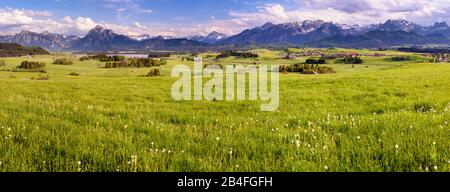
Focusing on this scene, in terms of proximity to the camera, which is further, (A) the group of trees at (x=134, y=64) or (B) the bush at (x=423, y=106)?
(A) the group of trees at (x=134, y=64)

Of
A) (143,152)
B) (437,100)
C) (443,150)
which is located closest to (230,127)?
(143,152)

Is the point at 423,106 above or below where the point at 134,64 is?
above

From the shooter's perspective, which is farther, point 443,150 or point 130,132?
point 130,132

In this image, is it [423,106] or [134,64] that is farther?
[134,64]

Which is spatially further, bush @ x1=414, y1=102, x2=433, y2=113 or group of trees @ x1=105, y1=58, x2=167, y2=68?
group of trees @ x1=105, y1=58, x2=167, y2=68

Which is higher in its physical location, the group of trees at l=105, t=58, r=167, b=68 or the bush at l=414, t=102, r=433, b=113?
the bush at l=414, t=102, r=433, b=113

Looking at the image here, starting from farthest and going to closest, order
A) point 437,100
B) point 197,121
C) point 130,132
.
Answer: point 437,100, point 197,121, point 130,132

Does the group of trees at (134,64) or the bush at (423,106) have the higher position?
the bush at (423,106)
